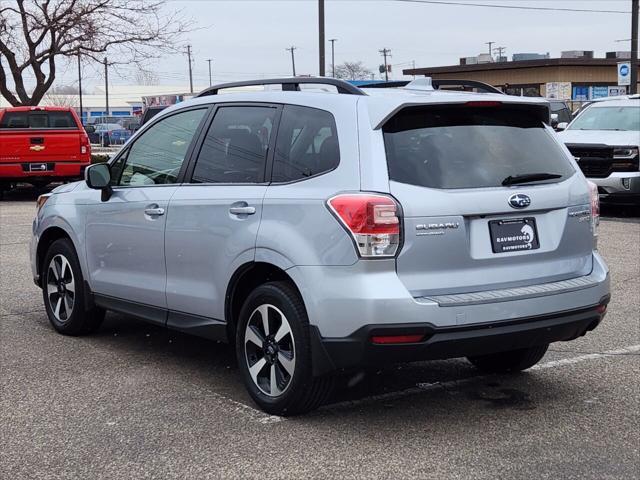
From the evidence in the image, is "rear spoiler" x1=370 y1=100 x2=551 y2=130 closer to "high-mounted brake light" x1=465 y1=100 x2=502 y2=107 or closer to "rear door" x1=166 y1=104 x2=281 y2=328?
"high-mounted brake light" x1=465 y1=100 x2=502 y2=107

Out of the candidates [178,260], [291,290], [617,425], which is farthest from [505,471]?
[178,260]

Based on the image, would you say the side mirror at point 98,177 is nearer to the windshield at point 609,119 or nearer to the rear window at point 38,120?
the windshield at point 609,119

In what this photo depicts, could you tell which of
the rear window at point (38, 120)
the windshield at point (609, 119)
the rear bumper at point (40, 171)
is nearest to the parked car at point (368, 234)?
the windshield at point (609, 119)

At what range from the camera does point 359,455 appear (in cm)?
441

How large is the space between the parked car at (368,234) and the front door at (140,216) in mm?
34

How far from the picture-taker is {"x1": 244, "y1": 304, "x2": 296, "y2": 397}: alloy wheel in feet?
15.9

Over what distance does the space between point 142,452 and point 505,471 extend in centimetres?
173

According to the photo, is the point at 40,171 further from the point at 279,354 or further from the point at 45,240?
the point at 279,354

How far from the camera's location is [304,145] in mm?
4992

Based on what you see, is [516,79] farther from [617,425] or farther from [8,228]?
[617,425]

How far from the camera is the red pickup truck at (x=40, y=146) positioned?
18969 mm

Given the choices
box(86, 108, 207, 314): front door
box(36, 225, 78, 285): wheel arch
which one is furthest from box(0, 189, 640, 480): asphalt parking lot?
box(36, 225, 78, 285): wheel arch

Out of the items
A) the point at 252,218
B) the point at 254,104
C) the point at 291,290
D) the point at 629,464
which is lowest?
the point at 629,464

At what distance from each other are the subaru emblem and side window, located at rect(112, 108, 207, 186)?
213 cm
